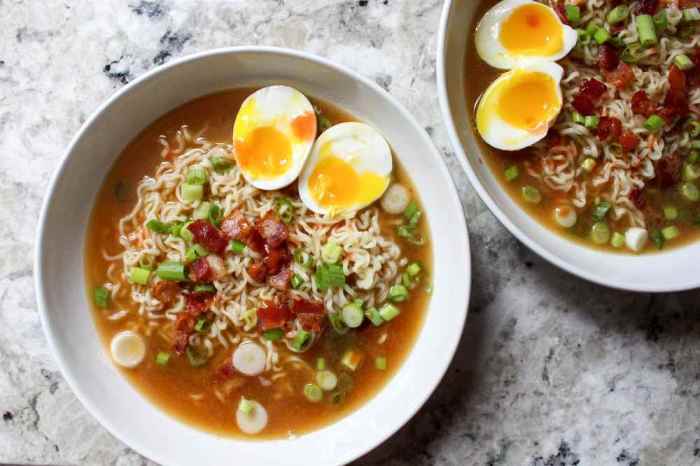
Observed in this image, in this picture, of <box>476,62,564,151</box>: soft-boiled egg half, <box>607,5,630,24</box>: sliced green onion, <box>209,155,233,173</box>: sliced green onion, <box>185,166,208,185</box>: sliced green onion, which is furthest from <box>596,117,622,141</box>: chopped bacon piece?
<box>185,166,208,185</box>: sliced green onion

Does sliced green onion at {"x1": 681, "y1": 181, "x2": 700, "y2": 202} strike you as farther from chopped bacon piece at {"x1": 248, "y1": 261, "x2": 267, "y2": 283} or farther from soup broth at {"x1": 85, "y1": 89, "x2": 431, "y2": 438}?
chopped bacon piece at {"x1": 248, "y1": 261, "x2": 267, "y2": 283}

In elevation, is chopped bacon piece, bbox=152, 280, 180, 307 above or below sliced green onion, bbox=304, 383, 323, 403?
above

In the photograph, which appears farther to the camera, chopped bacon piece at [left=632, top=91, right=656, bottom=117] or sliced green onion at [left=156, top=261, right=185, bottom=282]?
chopped bacon piece at [left=632, top=91, right=656, bottom=117]

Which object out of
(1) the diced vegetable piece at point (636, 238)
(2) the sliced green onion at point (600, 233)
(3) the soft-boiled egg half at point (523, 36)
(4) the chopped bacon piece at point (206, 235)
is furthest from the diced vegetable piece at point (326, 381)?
(3) the soft-boiled egg half at point (523, 36)

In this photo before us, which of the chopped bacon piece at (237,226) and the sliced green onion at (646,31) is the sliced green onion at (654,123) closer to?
the sliced green onion at (646,31)

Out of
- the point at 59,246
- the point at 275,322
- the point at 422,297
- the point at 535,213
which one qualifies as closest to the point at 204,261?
the point at 275,322

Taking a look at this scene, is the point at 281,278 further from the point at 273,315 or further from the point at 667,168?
the point at 667,168

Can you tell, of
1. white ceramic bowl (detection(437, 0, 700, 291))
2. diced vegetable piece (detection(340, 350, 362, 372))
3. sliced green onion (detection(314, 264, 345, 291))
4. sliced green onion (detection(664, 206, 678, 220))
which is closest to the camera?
white ceramic bowl (detection(437, 0, 700, 291))
